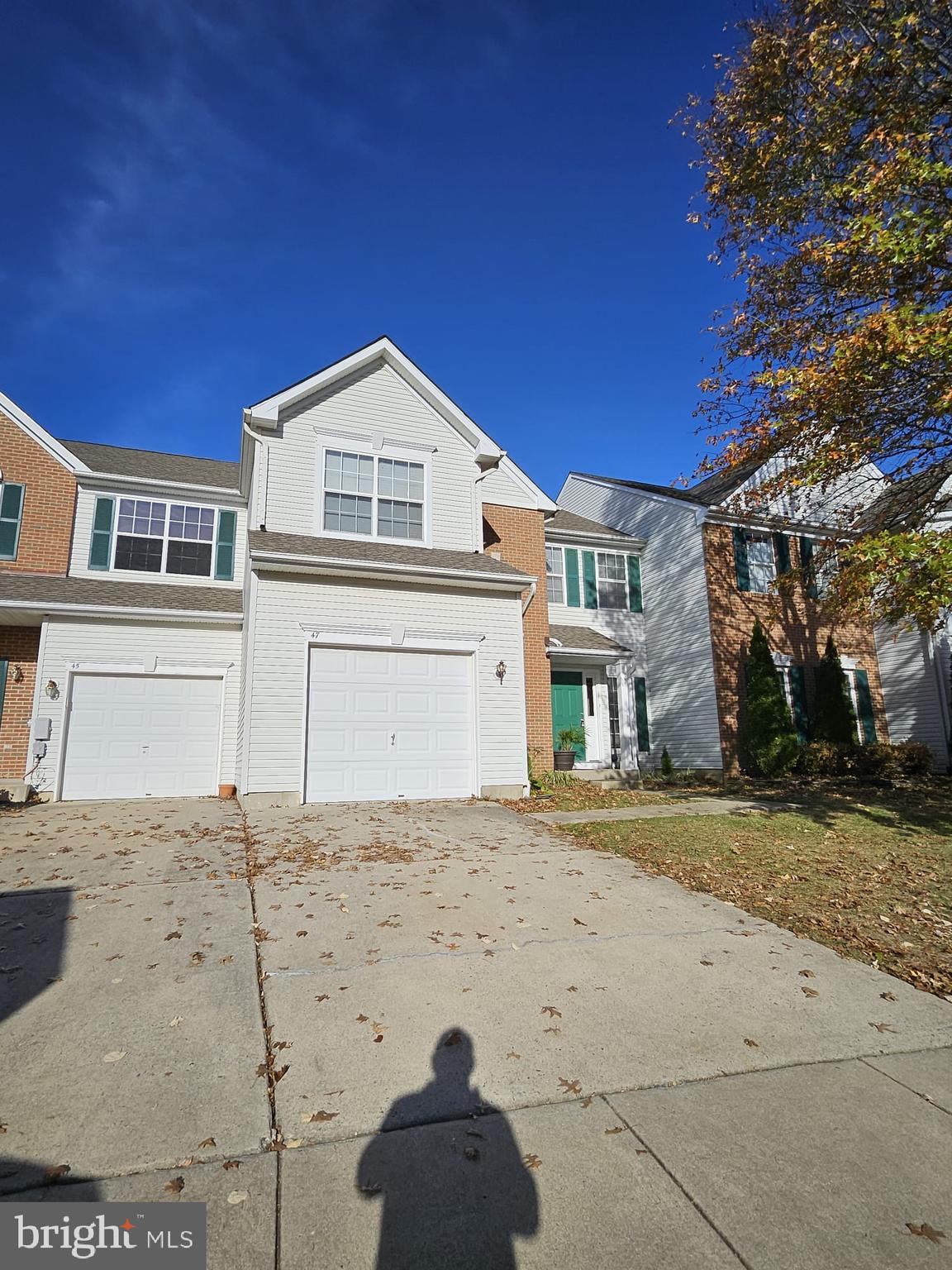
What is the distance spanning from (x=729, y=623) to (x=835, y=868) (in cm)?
1149

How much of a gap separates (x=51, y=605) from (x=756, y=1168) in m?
14.0

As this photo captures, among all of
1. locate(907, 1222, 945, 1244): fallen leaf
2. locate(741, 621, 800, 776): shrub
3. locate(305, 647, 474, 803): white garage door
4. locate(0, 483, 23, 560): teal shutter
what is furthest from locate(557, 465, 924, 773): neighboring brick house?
locate(0, 483, 23, 560): teal shutter

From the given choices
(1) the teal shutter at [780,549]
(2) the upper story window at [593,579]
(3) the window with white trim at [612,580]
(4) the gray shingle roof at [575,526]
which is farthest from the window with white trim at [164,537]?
(1) the teal shutter at [780,549]

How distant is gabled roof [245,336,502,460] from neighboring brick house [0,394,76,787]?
550 cm

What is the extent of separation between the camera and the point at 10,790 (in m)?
12.2

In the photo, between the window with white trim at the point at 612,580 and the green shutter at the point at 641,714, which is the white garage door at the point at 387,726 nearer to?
the green shutter at the point at 641,714

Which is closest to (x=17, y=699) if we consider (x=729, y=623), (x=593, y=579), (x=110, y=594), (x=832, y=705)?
(x=110, y=594)

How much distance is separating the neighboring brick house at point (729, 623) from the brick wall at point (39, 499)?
15795 mm

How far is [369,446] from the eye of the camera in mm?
13570

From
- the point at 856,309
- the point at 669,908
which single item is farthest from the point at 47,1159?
the point at 856,309

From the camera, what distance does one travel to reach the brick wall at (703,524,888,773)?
57.4 feet

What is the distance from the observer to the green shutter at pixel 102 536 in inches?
579

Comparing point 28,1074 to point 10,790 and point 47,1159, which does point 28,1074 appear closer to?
point 47,1159

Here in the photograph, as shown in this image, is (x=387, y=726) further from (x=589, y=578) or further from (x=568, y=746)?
(x=589, y=578)
